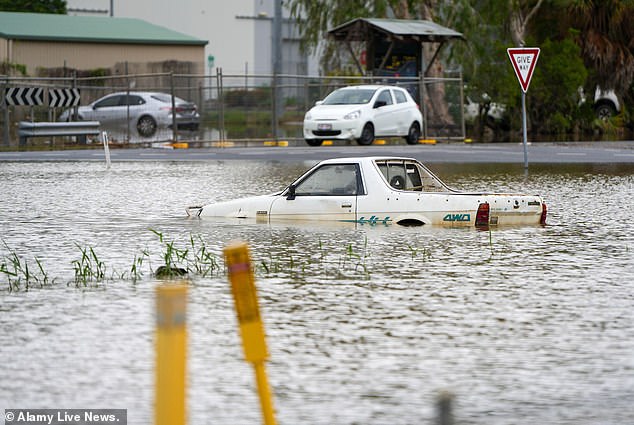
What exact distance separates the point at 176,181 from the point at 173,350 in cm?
2242

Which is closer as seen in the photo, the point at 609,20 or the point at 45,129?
the point at 45,129

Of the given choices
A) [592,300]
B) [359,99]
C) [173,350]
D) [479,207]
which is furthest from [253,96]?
[173,350]

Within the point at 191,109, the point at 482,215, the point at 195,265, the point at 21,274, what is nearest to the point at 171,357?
the point at 21,274

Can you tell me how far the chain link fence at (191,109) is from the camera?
138 feet

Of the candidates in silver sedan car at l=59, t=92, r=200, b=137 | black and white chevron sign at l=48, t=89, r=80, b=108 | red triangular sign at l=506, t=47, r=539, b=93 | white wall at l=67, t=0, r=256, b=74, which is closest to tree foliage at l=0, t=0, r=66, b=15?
white wall at l=67, t=0, r=256, b=74

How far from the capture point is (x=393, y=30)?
45.1 m

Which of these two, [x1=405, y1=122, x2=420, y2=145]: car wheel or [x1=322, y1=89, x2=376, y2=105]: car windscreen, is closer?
[x1=322, y1=89, x2=376, y2=105]: car windscreen

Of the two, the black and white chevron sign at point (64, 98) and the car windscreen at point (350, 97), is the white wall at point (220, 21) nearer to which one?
the black and white chevron sign at point (64, 98)

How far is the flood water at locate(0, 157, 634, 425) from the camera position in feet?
25.2

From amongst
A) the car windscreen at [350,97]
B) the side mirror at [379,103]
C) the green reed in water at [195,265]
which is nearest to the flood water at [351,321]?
the green reed in water at [195,265]

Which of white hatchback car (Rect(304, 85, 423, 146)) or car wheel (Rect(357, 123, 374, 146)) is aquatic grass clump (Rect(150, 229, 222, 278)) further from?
car wheel (Rect(357, 123, 374, 146))

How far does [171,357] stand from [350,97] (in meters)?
35.1

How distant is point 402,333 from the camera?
977 cm

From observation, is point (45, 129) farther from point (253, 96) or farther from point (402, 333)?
point (402, 333)
